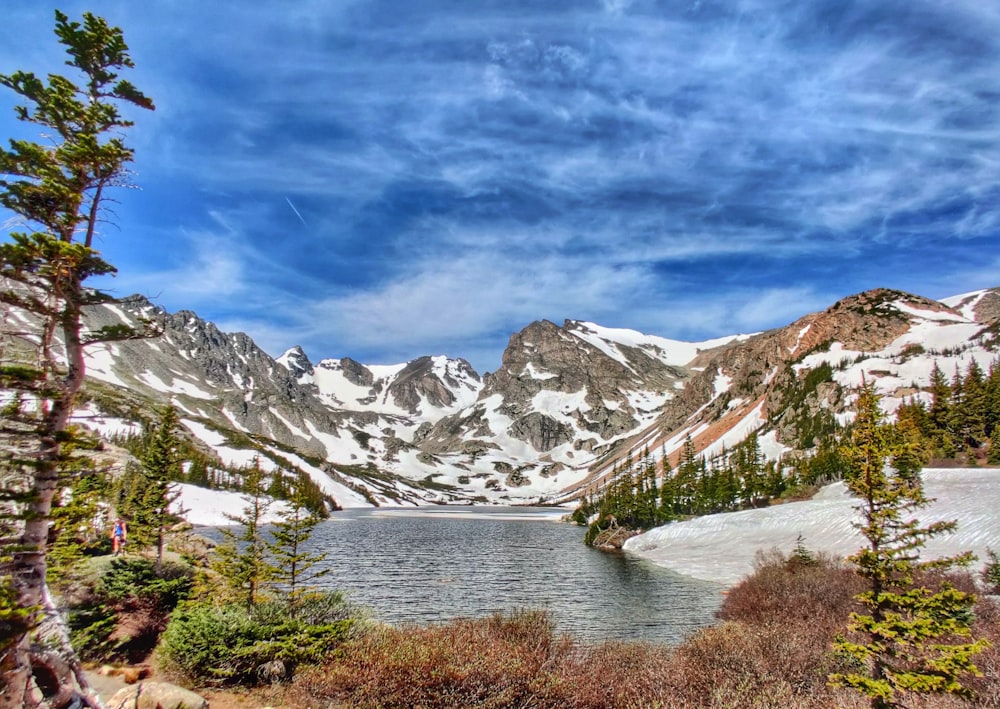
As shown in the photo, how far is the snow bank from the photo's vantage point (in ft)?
123

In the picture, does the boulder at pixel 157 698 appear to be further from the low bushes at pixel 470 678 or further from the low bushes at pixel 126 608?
the low bushes at pixel 126 608

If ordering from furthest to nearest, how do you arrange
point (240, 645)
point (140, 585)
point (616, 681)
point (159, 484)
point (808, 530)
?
point (808, 530), point (159, 484), point (140, 585), point (240, 645), point (616, 681)

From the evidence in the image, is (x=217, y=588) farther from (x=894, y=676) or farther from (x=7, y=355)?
(x=894, y=676)

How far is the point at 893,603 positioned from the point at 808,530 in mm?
44692

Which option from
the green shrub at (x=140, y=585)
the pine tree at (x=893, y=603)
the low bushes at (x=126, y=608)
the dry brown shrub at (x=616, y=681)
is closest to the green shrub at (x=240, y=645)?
the low bushes at (x=126, y=608)

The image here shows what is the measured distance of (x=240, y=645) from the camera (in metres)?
14.7

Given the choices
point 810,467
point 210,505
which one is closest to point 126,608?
point 810,467

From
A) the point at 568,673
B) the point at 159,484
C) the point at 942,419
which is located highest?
the point at 942,419

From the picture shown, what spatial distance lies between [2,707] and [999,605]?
29679 millimetres

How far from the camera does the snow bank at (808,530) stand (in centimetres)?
3734

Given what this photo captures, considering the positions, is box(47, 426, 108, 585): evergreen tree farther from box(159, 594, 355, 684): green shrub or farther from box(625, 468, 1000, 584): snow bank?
box(625, 468, 1000, 584): snow bank

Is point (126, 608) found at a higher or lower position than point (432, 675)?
lower

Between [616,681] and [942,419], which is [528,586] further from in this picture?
[942,419]

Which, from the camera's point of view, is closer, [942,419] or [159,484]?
[159,484]
